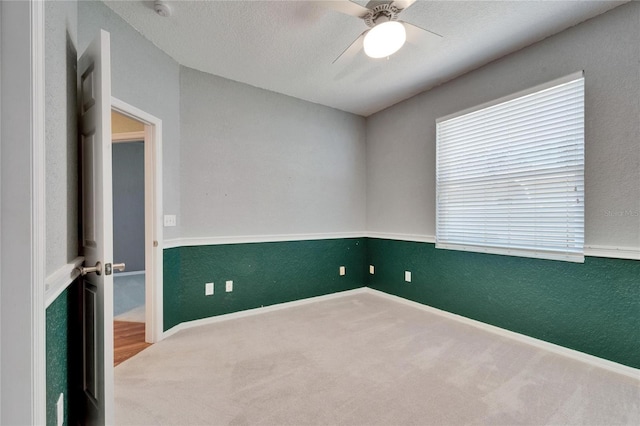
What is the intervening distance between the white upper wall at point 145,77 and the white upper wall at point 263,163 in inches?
4.0

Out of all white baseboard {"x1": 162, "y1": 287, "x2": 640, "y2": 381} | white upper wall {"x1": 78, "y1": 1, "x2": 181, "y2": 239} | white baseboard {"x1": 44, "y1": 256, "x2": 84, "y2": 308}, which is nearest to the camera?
white baseboard {"x1": 44, "y1": 256, "x2": 84, "y2": 308}

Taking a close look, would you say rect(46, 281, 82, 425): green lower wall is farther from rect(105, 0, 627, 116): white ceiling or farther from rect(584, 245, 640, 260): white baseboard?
rect(584, 245, 640, 260): white baseboard

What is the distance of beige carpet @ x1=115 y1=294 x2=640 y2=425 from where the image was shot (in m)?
1.56

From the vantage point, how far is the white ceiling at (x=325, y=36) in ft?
6.45

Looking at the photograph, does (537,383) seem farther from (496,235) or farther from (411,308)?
(411,308)

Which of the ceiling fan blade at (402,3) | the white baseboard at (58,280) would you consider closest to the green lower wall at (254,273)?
the white baseboard at (58,280)

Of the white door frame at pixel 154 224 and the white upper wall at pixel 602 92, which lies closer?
the white upper wall at pixel 602 92

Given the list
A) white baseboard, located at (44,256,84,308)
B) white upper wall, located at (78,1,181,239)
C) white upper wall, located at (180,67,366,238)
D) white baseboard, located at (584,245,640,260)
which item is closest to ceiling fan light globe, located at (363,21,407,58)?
white upper wall, located at (180,67,366,238)

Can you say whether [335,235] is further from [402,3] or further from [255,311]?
[402,3]

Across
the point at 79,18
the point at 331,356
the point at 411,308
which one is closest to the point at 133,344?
the point at 331,356

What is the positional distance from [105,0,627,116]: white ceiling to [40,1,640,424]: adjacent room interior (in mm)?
19

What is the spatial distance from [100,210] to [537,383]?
2860mm

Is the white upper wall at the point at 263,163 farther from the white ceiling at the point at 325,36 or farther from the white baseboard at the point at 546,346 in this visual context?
the white baseboard at the point at 546,346

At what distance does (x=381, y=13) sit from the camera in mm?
1761
